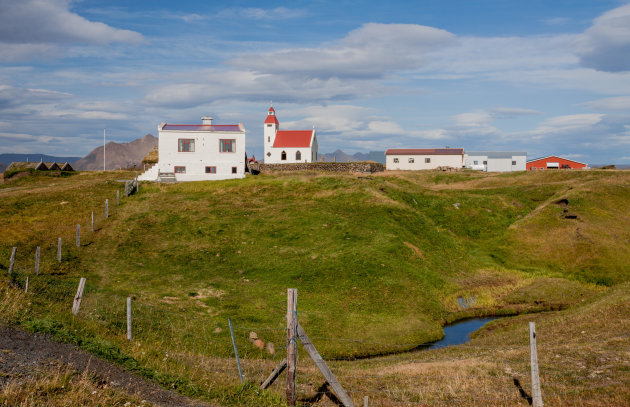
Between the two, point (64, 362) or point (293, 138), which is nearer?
point (64, 362)

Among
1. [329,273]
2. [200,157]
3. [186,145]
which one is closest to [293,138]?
[200,157]

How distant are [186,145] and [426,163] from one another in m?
75.8

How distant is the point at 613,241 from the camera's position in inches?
2222

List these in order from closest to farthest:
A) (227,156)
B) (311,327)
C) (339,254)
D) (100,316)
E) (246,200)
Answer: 1. (100,316)
2. (311,327)
3. (339,254)
4. (246,200)
5. (227,156)

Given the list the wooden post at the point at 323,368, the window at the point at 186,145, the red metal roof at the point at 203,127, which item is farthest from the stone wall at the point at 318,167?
the wooden post at the point at 323,368

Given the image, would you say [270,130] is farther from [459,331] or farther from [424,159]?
[459,331]

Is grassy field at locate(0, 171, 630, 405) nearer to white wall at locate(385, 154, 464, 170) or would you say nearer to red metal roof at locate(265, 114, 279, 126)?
red metal roof at locate(265, 114, 279, 126)

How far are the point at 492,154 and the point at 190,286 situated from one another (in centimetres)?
13053

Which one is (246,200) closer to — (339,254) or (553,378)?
(339,254)

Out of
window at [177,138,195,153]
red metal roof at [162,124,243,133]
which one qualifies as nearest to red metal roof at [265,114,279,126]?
red metal roof at [162,124,243,133]

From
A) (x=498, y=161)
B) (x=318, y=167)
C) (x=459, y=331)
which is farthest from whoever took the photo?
(x=498, y=161)

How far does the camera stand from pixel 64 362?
50.4 feet

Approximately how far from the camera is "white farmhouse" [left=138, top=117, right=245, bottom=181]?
80.2 metres

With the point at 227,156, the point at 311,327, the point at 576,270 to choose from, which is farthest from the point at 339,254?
the point at 227,156
